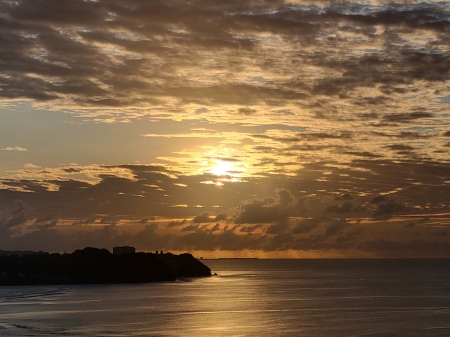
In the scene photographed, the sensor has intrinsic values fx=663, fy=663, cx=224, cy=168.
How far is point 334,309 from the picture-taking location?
10738 centimetres

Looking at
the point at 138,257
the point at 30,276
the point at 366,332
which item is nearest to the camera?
the point at 366,332

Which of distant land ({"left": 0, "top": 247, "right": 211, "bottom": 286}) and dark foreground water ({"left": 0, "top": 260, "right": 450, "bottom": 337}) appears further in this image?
distant land ({"left": 0, "top": 247, "right": 211, "bottom": 286})

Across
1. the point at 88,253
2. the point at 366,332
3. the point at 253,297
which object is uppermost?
the point at 88,253

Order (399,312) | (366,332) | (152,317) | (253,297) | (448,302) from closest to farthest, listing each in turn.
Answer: (366,332) < (152,317) < (399,312) < (448,302) < (253,297)

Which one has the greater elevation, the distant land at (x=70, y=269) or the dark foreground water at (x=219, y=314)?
the distant land at (x=70, y=269)

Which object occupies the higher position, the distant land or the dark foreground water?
the distant land

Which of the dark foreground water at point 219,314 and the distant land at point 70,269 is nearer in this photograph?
the dark foreground water at point 219,314

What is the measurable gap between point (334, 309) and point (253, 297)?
105ft

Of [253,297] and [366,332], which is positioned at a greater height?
[253,297]

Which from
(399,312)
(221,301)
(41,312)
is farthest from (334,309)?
(41,312)

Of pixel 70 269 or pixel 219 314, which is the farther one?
pixel 70 269

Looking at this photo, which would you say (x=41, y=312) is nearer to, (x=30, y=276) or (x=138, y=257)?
(x=30, y=276)

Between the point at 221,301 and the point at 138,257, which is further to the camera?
the point at 138,257

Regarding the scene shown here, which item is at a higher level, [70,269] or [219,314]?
[70,269]
